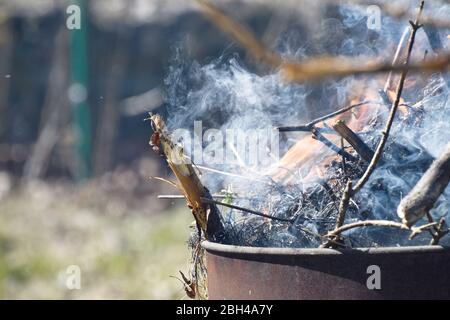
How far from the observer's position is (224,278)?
2.37m

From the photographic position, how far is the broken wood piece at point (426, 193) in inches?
79.0

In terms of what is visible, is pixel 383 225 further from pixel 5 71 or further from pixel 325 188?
pixel 5 71

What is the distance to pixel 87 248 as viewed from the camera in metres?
6.05

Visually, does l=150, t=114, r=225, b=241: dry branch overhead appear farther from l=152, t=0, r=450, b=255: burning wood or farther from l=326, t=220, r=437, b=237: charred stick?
l=326, t=220, r=437, b=237: charred stick

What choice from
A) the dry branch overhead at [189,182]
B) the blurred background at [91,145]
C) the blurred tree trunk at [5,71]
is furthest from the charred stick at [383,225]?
the blurred tree trunk at [5,71]

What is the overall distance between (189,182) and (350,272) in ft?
1.97

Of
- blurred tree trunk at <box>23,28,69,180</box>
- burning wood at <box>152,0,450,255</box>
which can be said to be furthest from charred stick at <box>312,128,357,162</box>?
blurred tree trunk at <box>23,28,69,180</box>

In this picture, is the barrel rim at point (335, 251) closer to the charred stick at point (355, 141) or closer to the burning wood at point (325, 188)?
the burning wood at point (325, 188)

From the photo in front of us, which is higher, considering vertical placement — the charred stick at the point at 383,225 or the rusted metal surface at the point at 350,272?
the charred stick at the point at 383,225

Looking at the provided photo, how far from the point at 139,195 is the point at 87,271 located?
7.54 feet

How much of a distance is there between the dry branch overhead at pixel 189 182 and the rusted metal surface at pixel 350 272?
294mm

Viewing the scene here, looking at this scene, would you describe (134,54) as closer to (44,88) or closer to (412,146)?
(44,88)
